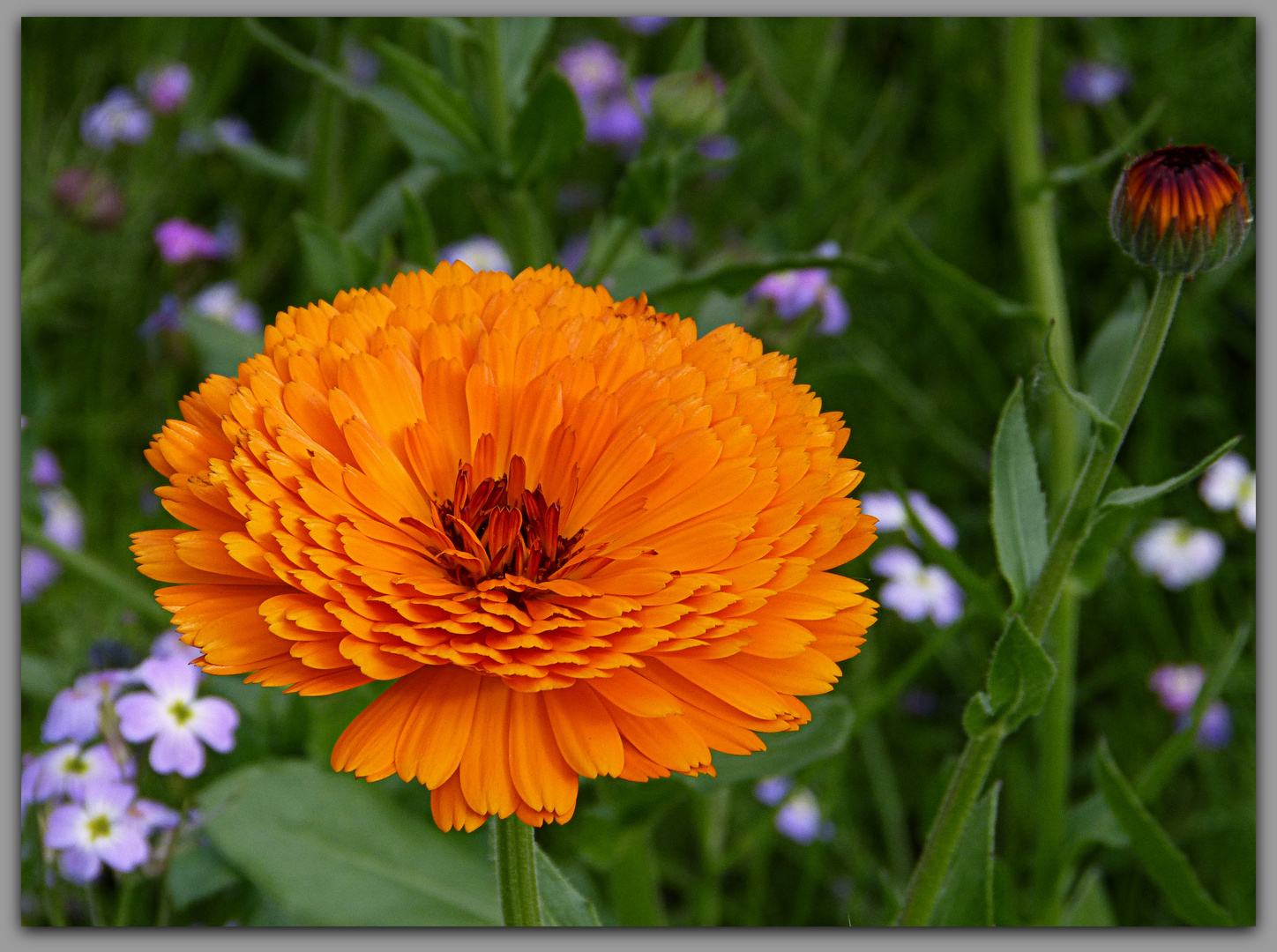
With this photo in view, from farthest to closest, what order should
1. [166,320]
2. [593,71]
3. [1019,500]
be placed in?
1. [593,71]
2. [166,320]
3. [1019,500]

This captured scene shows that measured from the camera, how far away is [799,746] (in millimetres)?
796

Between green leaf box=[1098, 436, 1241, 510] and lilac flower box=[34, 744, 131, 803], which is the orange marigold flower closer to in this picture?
green leaf box=[1098, 436, 1241, 510]

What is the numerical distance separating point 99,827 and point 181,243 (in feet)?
2.09

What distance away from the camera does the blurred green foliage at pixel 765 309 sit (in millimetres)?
942

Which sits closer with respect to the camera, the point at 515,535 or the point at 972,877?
the point at 515,535

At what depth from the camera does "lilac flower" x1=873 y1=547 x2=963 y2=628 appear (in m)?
1.01

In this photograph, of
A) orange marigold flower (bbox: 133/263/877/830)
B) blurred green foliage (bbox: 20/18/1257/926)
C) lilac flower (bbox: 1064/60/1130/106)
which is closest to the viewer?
orange marigold flower (bbox: 133/263/877/830)

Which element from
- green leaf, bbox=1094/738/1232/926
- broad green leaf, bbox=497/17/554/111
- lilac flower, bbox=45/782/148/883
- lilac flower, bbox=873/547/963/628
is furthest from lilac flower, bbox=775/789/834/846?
broad green leaf, bbox=497/17/554/111

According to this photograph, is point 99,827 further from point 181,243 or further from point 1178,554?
point 1178,554

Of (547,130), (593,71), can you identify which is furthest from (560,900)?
(593,71)

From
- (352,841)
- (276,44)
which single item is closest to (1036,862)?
(352,841)

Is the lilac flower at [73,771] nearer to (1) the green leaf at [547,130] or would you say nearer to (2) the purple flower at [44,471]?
(2) the purple flower at [44,471]

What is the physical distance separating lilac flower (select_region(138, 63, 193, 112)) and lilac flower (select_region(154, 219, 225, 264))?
0.21m

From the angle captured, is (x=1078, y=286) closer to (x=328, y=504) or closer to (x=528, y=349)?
(x=528, y=349)
